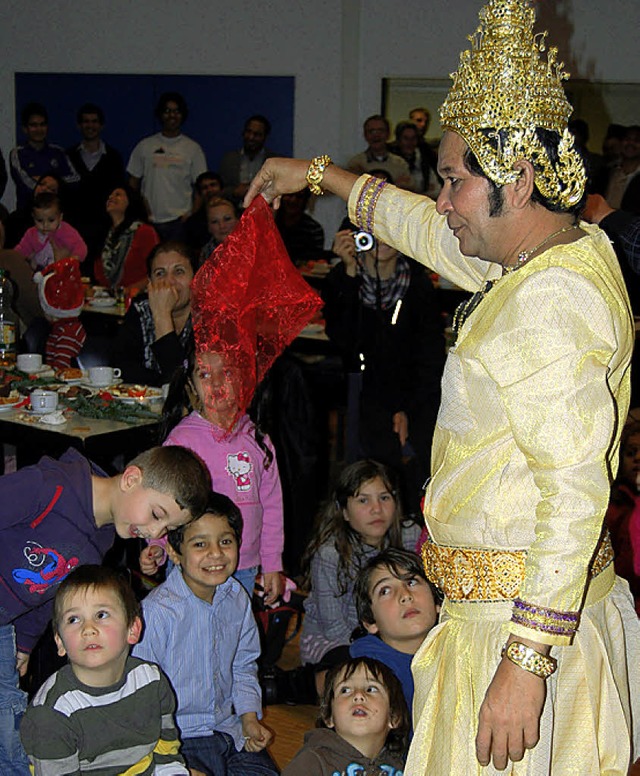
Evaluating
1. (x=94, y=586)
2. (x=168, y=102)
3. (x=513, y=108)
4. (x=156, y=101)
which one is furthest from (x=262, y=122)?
(x=513, y=108)

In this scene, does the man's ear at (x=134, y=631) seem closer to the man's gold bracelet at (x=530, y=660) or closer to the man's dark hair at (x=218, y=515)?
the man's dark hair at (x=218, y=515)

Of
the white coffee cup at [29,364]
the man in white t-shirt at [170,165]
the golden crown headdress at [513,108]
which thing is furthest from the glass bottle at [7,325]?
the man in white t-shirt at [170,165]

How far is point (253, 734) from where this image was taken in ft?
8.97

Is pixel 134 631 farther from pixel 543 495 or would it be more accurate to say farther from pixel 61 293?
pixel 61 293

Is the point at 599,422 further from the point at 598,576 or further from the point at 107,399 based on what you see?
the point at 107,399

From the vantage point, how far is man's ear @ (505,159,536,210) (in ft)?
4.67

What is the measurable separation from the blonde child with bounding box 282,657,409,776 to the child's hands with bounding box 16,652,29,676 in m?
0.71

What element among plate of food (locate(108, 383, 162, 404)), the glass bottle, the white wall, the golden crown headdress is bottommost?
plate of food (locate(108, 383, 162, 404))

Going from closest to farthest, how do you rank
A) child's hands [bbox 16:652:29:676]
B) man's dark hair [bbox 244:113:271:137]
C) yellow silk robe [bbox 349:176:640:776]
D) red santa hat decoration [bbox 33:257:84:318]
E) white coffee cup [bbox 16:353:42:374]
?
yellow silk robe [bbox 349:176:640:776]
child's hands [bbox 16:652:29:676]
white coffee cup [bbox 16:353:42:374]
red santa hat decoration [bbox 33:257:84:318]
man's dark hair [bbox 244:113:271:137]

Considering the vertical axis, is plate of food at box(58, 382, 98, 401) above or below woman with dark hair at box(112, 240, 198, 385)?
below

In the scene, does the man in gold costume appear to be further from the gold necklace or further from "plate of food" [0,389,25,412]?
"plate of food" [0,389,25,412]

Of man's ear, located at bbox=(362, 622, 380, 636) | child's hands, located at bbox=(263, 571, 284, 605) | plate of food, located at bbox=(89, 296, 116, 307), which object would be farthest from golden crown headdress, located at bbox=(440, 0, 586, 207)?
plate of food, located at bbox=(89, 296, 116, 307)

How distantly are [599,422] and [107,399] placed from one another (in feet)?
9.07

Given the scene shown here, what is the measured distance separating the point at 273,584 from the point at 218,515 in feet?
1.62
